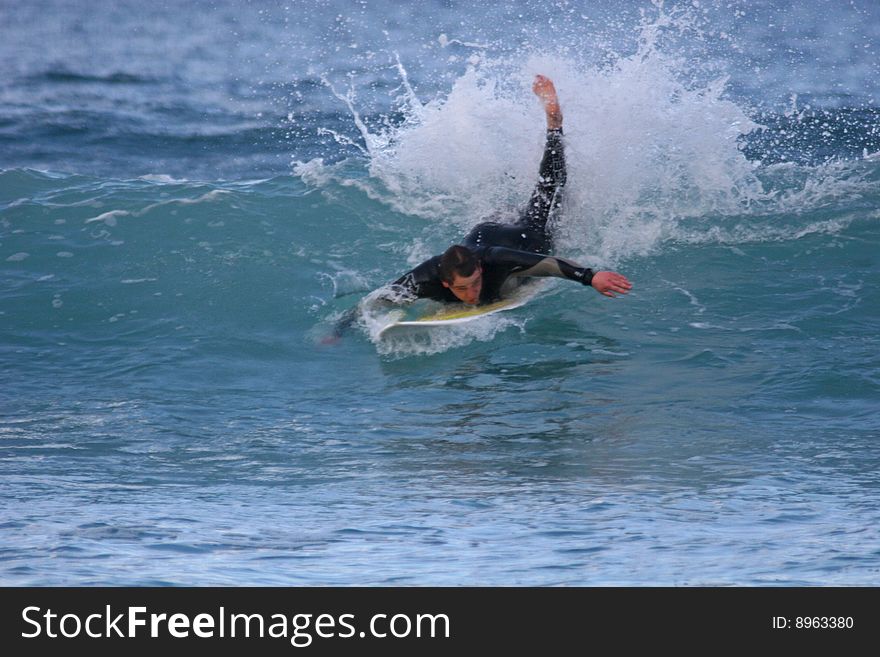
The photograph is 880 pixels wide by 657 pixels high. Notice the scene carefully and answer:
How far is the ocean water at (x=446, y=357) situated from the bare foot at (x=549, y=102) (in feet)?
2.31

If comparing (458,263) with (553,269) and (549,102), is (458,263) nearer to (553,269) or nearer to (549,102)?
(553,269)

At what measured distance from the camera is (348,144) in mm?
17922

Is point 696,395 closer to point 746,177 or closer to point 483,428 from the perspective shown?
point 483,428

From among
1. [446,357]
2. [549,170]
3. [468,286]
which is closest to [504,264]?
[468,286]

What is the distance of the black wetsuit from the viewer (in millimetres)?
8758

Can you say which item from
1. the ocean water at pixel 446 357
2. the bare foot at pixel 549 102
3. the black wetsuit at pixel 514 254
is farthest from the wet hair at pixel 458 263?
the bare foot at pixel 549 102

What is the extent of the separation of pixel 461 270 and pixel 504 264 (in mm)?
502

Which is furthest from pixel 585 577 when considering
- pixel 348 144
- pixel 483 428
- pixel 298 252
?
pixel 348 144

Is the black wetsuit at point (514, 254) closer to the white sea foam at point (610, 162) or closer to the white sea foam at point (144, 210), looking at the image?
the white sea foam at point (610, 162)

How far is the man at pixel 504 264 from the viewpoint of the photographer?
335 inches

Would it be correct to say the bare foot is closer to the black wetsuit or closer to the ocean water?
the black wetsuit

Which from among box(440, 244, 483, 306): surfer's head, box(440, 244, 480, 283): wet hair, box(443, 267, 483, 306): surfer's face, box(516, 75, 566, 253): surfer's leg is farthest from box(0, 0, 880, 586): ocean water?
box(440, 244, 480, 283): wet hair

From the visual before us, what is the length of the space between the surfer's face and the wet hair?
0.03 metres

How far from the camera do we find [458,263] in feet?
28.1
